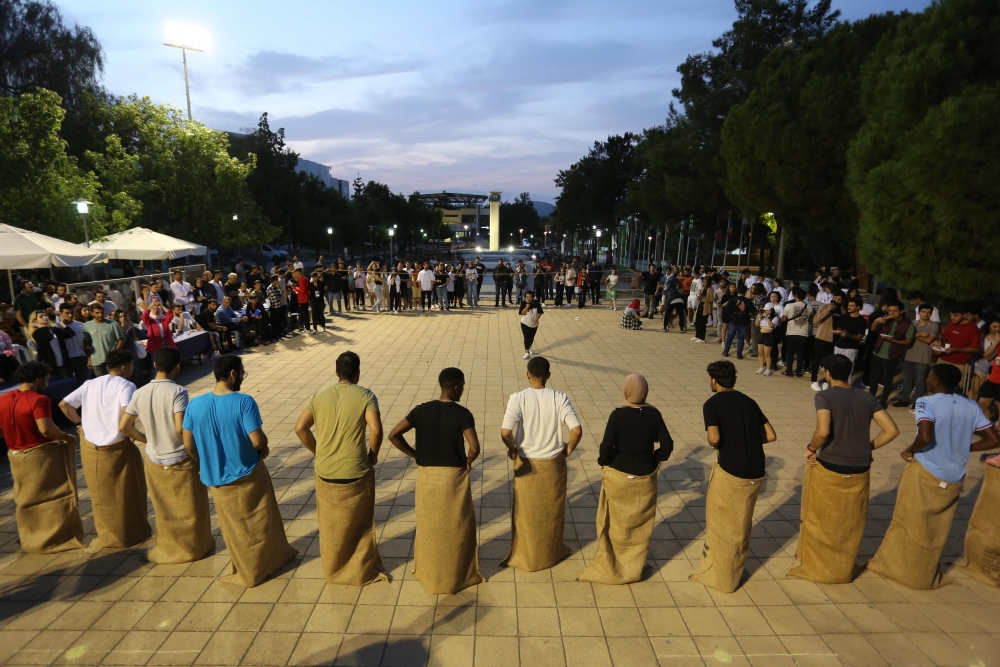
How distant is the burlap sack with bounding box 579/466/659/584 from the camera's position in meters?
4.08

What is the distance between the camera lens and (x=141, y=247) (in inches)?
617

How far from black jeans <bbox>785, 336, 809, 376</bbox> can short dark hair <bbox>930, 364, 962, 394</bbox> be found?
255 inches

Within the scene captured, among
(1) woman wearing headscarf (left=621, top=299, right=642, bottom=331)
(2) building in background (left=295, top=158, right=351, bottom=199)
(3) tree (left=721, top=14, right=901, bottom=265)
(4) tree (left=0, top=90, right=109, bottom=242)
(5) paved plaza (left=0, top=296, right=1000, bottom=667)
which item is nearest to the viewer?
(5) paved plaza (left=0, top=296, right=1000, bottom=667)

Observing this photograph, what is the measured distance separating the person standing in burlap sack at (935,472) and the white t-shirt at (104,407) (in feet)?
18.2

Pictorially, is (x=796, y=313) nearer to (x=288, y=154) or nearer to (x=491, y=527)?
(x=491, y=527)

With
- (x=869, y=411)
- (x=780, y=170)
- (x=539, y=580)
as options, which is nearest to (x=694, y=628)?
(x=539, y=580)

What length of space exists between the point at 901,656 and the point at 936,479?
1231 mm

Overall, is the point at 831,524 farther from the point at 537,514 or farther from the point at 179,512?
the point at 179,512

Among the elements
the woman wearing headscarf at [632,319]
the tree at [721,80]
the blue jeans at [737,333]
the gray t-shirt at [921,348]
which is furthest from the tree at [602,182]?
the gray t-shirt at [921,348]

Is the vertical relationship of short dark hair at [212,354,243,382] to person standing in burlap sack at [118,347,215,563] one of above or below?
above

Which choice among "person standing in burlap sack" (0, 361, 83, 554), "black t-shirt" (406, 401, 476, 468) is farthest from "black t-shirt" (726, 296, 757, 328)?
"person standing in burlap sack" (0, 361, 83, 554)

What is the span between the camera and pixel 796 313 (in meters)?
10.1

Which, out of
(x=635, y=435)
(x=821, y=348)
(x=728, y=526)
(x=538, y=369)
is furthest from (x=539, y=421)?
(x=821, y=348)

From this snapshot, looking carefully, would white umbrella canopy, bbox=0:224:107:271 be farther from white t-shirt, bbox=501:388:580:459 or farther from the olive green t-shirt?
white t-shirt, bbox=501:388:580:459
